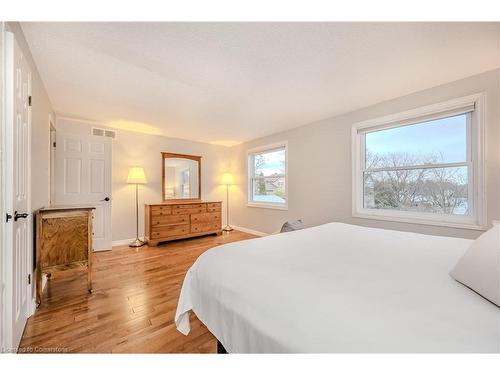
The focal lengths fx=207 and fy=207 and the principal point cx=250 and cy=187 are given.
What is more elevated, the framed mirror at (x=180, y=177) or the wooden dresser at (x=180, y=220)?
the framed mirror at (x=180, y=177)

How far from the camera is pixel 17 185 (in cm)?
141

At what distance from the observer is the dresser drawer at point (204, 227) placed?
14.5ft

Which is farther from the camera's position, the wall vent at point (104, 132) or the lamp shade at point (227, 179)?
the lamp shade at point (227, 179)

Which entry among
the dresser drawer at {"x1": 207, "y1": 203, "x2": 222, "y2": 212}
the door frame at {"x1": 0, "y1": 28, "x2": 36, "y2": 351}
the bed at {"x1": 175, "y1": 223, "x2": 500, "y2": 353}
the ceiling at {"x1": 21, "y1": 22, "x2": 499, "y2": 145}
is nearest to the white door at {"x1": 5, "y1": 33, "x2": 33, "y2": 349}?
the door frame at {"x1": 0, "y1": 28, "x2": 36, "y2": 351}

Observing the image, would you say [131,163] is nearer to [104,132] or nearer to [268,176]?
[104,132]

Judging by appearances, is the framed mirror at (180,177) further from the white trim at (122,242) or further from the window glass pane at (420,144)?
the window glass pane at (420,144)

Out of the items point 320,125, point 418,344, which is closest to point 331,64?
point 320,125

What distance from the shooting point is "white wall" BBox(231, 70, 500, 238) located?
205 cm

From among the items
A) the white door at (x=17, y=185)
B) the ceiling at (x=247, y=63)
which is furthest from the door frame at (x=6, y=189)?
the ceiling at (x=247, y=63)

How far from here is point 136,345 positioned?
55.2 inches

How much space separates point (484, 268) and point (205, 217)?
4261 millimetres

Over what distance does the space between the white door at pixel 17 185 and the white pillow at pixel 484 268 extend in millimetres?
2346

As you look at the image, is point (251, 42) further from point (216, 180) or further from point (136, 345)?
point (216, 180)

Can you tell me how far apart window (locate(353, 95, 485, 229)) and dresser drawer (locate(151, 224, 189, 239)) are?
3.19 metres
